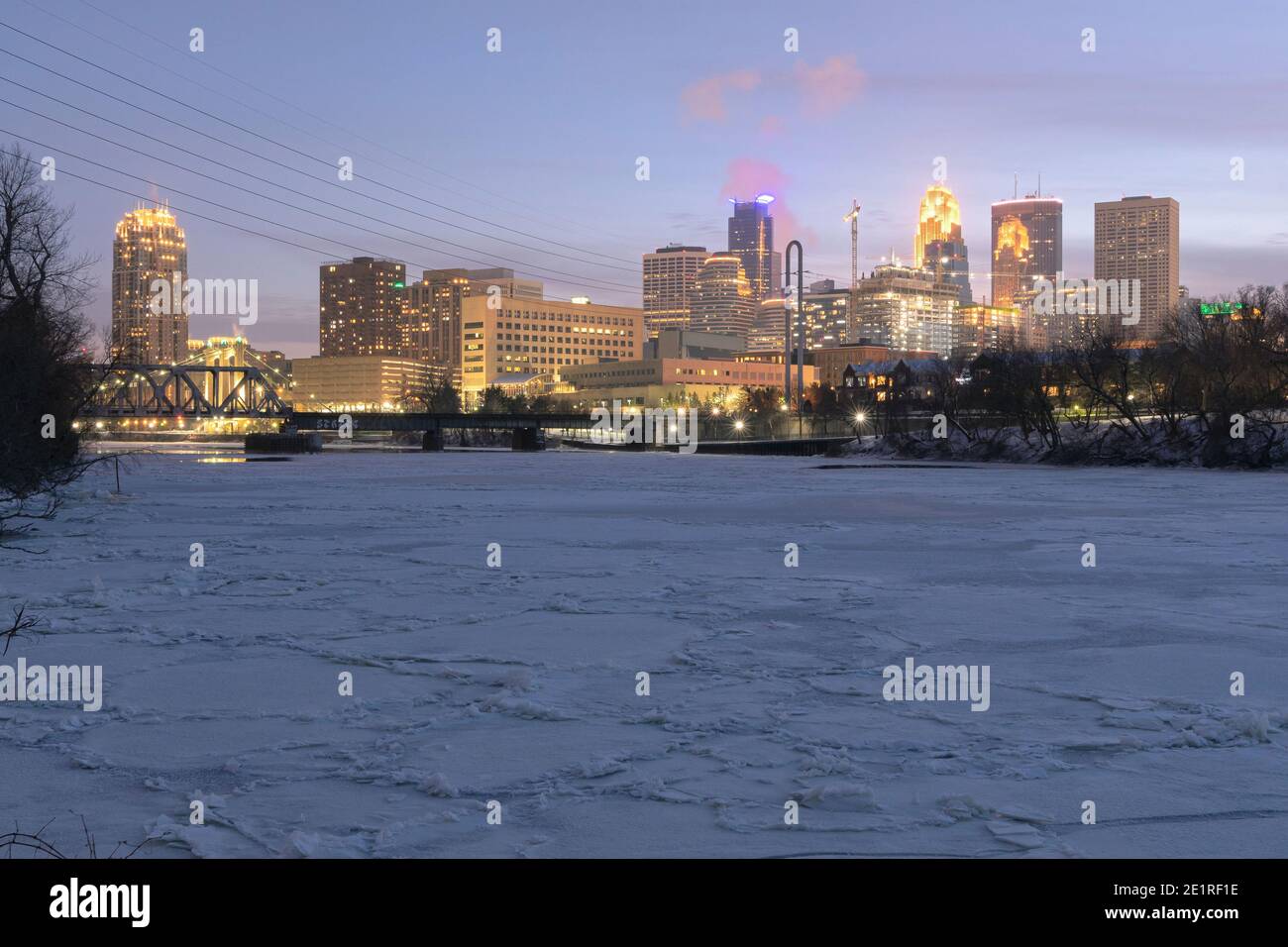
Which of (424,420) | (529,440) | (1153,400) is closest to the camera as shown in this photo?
(1153,400)

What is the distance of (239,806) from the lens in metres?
6.50

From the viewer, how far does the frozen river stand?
6238mm

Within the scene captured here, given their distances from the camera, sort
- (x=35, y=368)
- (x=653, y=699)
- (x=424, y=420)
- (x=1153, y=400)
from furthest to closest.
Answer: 1. (x=424, y=420)
2. (x=1153, y=400)
3. (x=35, y=368)
4. (x=653, y=699)

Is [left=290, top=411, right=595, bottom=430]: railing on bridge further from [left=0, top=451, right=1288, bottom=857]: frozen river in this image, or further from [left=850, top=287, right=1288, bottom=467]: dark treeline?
[left=0, top=451, right=1288, bottom=857]: frozen river

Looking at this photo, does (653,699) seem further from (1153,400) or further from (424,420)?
(424,420)

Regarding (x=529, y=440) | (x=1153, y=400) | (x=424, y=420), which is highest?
(x=1153, y=400)

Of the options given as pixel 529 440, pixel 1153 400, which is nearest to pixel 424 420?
pixel 529 440

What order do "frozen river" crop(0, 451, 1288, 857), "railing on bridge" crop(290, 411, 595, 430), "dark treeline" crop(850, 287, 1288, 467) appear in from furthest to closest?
"railing on bridge" crop(290, 411, 595, 430), "dark treeline" crop(850, 287, 1288, 467), "frozen river" crop(0, 451, 1288, 857)

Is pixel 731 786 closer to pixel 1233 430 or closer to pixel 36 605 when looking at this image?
pixel 36 605

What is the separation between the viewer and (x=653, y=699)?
9234 mm

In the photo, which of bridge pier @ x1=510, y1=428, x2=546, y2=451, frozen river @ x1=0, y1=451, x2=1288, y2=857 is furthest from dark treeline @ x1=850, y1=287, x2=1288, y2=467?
frozen river @ x1=0, y1=451, x2=1288, y2=857
